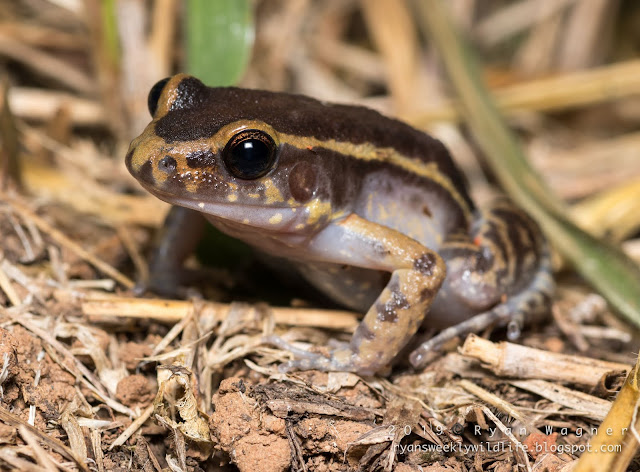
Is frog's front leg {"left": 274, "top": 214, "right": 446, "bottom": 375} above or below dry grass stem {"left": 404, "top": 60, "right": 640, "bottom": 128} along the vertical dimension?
below

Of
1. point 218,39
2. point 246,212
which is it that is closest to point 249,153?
point 246,212

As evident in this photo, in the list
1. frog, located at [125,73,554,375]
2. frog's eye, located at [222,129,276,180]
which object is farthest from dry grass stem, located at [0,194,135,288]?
frog's eye, located at [222,129,276,180]

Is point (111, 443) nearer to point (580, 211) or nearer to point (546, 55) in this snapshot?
point (580, 211)

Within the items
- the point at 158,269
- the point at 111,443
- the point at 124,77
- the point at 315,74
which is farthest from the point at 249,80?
the point at 111,443

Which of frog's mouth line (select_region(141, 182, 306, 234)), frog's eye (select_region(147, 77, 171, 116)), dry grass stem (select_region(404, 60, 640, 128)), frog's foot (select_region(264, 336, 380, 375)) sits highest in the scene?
dry grass stem (select_region(404, 60, 640, 128))

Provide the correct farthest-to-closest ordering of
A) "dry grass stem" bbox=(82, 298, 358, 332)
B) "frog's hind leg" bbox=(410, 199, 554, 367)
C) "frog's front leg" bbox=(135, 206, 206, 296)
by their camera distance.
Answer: "frog's front leg" bbox=(135, 206, 206, 296) → "frog's hind leg" bbox=(410, 199, 554, 367) → "dry grass stem" bbox=(82, 298, 358, 332)

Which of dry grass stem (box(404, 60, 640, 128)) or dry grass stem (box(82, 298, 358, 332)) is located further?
dry grass stem (box(404, 60, 640, 128))

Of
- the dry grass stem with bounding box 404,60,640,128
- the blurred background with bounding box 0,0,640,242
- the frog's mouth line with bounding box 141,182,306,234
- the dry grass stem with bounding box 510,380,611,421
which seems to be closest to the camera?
the frog's mouth line with bounding box 141,182,306,234

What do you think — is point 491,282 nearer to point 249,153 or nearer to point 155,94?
point 249,153

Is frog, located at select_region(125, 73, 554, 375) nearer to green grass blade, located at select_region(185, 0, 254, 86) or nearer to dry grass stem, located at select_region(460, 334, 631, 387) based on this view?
dry grass stem, located at select_region(460, 334, 631, 387)
